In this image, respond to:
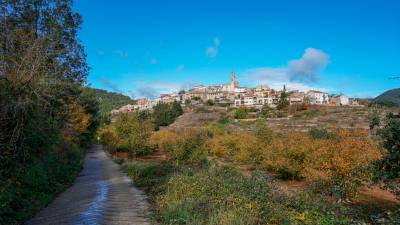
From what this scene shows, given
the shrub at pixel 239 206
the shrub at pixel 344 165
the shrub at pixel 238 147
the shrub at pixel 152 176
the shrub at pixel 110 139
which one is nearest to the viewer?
the shrub at pixel 239 206

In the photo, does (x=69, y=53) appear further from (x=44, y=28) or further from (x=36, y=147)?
(x=36, y=147)

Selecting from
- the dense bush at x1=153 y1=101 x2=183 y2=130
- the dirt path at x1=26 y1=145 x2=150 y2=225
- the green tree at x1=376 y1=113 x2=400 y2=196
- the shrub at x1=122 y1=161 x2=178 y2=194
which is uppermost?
the dense bush at x1=153 y1=101 x2=183 y2=130

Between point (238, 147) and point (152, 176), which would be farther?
point (238, 147)

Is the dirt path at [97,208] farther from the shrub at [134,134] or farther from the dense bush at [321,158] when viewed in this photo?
the shrub at [134,134]

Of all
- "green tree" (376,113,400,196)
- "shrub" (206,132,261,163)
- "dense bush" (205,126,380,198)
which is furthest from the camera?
"shrub" (206,132,261,163)

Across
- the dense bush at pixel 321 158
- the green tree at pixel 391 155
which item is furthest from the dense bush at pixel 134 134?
the green tree at pixel 391 155

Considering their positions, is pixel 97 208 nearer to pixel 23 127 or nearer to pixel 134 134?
pixel 23 127

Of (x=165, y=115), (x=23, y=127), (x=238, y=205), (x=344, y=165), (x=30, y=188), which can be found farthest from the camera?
(x=165, y=115)

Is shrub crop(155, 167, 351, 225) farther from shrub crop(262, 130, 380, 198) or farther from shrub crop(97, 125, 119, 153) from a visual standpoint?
shrub crop(97, 125, 119, 153)

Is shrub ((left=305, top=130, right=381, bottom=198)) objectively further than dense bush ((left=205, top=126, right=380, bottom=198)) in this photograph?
No

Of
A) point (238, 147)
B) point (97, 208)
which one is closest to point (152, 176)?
point (97, 208)

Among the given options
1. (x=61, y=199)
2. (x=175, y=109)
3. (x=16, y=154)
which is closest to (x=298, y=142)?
(x=61, y=199)

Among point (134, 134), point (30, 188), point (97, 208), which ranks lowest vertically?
point (97, 208)

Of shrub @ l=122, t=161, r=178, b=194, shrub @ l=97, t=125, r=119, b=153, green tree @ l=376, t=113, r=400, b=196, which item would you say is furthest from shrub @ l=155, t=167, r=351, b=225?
shrub @ l=97, t=125, r=119, b=153
